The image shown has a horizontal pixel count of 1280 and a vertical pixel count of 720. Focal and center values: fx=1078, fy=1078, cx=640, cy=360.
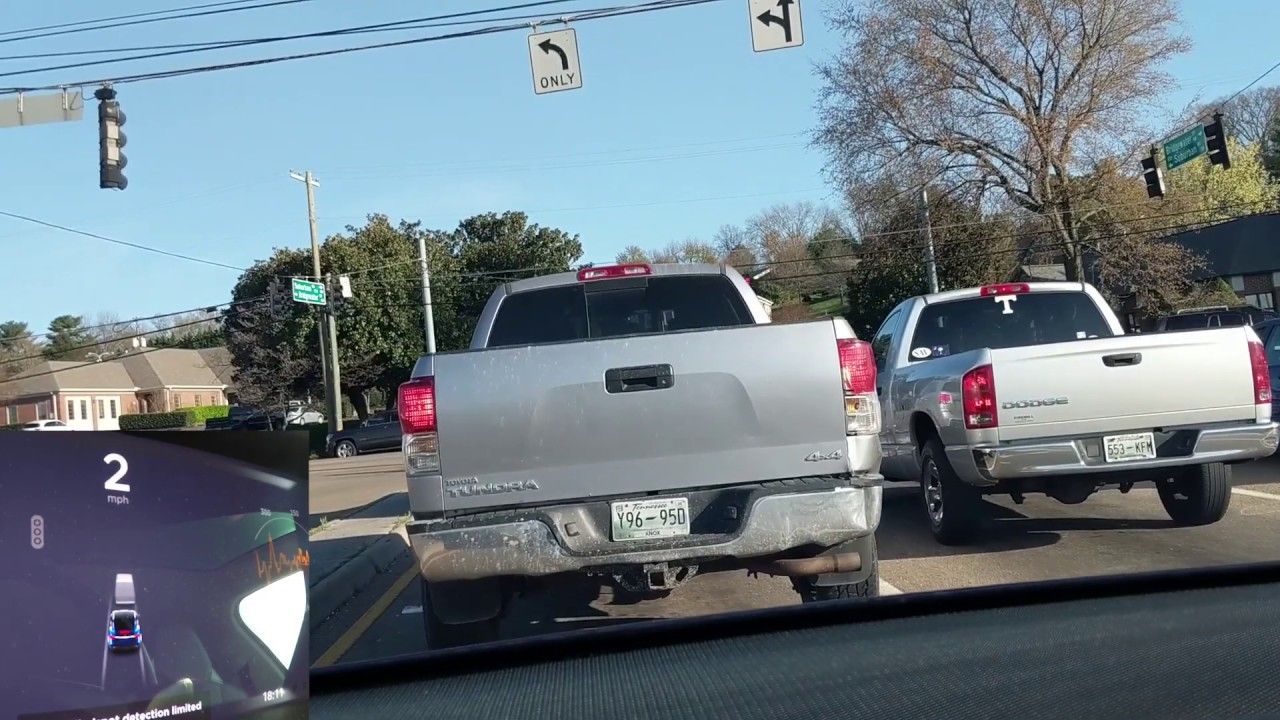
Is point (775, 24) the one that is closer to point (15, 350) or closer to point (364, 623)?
point (364, 623)

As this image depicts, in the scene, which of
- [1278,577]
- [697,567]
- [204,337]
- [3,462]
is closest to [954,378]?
[697,567]

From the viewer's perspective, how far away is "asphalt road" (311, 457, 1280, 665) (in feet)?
21.1

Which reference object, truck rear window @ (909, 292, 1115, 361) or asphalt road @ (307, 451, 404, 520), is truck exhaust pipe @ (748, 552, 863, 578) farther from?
asphalt road @ (307, 451, 404, 520)

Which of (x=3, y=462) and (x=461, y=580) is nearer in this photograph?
(x=3, y=462)

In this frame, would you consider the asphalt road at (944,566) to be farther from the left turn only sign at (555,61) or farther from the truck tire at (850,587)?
the left turn only sign at (555,61)

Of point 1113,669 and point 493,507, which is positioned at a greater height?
point 493,507

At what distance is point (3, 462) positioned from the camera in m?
1.36

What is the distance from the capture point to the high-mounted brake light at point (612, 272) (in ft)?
20.3

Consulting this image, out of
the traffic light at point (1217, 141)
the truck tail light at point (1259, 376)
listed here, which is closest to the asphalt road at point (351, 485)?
the truck tail light at point (1259, 376)

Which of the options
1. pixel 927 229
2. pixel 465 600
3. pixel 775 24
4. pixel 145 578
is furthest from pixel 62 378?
pixel 145 578

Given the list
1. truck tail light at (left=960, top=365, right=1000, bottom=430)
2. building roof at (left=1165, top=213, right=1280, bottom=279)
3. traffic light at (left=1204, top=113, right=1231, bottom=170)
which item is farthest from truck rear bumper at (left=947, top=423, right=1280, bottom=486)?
building roof at (left=1165, top=213, right=1280, bottom=279)

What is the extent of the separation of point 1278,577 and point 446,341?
45.5 m

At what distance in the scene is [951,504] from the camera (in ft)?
25.8

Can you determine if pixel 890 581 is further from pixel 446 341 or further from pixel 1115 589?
pixel 446 341
